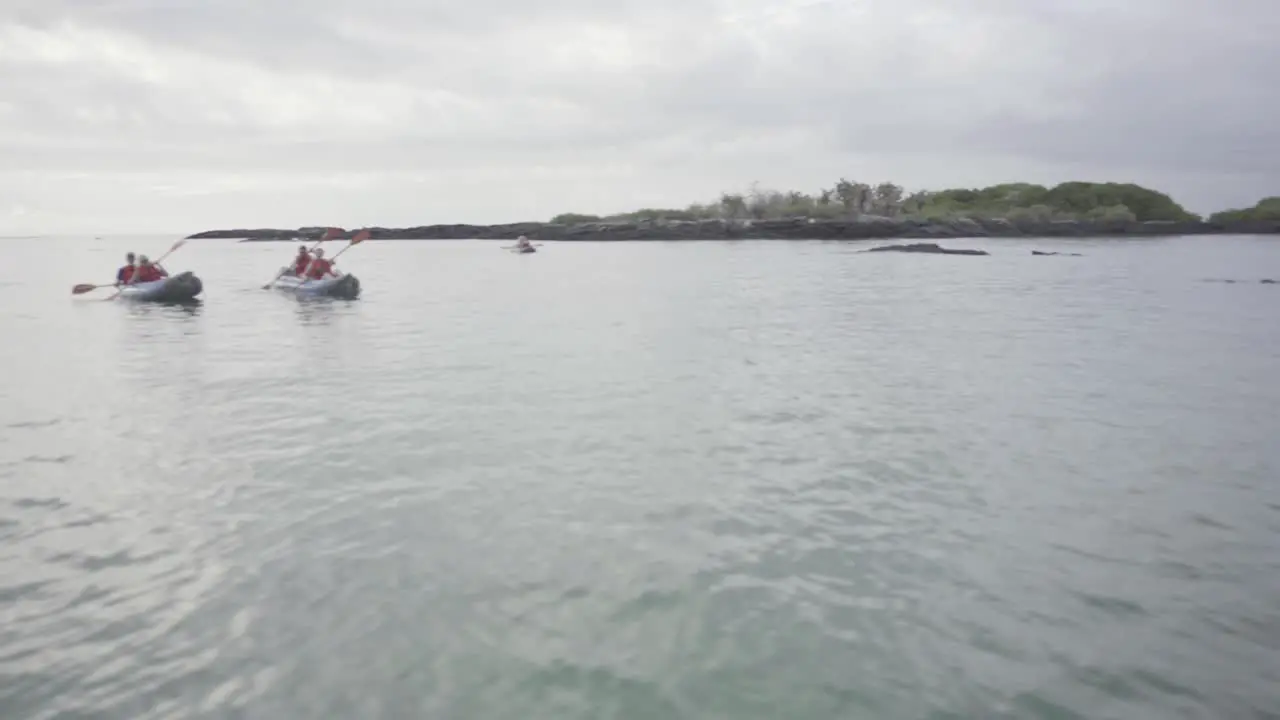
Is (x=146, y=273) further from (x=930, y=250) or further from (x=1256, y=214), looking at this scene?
(x=1256, y=214)

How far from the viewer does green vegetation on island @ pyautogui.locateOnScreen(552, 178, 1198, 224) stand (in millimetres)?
125250

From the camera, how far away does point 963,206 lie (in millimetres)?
147750

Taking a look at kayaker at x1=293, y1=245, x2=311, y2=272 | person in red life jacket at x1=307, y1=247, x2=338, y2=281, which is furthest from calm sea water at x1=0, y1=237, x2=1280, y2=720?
kayaker at x1=293, y1=245, x2=311, y2=272

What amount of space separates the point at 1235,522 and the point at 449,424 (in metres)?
11.2

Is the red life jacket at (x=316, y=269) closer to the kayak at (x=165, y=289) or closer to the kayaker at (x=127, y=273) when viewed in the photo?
the kayak at (x=165, y=289)

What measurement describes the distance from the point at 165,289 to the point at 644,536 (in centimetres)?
3211

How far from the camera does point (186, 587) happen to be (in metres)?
7.84

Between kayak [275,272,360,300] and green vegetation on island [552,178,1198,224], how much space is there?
95.5 metres

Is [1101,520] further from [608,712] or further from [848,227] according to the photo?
[848,227]

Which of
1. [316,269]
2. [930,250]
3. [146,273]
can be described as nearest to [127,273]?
[146,273]

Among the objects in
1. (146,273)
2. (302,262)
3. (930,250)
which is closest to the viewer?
(146,273)

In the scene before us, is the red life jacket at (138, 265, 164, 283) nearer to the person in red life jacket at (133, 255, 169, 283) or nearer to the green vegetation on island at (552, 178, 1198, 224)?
the person in red life jacket at (133, 255, 169, 283)

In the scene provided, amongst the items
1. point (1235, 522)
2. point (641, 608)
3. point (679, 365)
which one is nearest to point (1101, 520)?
point (1235, 522)

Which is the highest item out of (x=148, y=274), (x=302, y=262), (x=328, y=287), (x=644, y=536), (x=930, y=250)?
(x=302, y=262)
